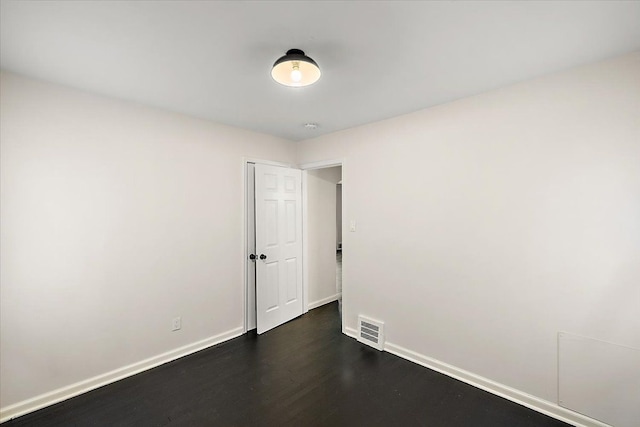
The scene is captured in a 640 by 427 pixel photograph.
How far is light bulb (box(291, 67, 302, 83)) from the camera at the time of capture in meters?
1.60

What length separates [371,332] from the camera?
117 inches

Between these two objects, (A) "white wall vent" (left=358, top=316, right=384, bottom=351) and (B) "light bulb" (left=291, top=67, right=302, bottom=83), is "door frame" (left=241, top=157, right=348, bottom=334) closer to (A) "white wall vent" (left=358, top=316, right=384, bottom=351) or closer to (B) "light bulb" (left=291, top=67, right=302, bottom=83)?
(A) "white wall vent" (left=358, top=316, right=384, bottom=351)

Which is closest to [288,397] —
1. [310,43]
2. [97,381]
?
[97,381]

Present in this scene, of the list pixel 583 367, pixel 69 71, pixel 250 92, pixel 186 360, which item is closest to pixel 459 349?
pixel 583 367

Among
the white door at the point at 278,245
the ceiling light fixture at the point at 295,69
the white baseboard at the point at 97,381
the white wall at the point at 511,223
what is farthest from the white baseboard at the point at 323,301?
the ceiling light fixture at the point at 295,69

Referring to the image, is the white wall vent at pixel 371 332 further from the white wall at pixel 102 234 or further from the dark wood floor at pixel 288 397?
the white wall at pixel 102 234

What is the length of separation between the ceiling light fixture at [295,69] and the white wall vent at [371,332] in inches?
98.1

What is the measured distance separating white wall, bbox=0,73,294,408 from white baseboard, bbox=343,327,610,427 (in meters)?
1.98

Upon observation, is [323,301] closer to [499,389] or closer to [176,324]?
[176,324]

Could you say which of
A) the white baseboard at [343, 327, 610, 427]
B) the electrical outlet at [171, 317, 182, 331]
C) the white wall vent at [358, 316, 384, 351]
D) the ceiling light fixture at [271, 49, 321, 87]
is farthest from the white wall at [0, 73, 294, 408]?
the white baseboard at [343, 327, 610, 427]

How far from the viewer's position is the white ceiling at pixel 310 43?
4.33 ft

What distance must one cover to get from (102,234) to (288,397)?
2.02 m

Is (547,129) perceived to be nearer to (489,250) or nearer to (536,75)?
(536,75)

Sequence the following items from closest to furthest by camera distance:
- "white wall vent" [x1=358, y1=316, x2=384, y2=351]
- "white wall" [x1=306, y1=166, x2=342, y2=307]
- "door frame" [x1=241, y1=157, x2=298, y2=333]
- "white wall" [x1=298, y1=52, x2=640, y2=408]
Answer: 1. "white wall" [x1=298, y1=52, x2=640, y2=408]
2. "white wall vent" [x1=358, y1=316, x2=384, y2=351]
3. "door frame" [x1=241, y1=157, x2=298, y2=333]
4. "white wall" [x1=306, y1=166, x2=342, y2=307]
